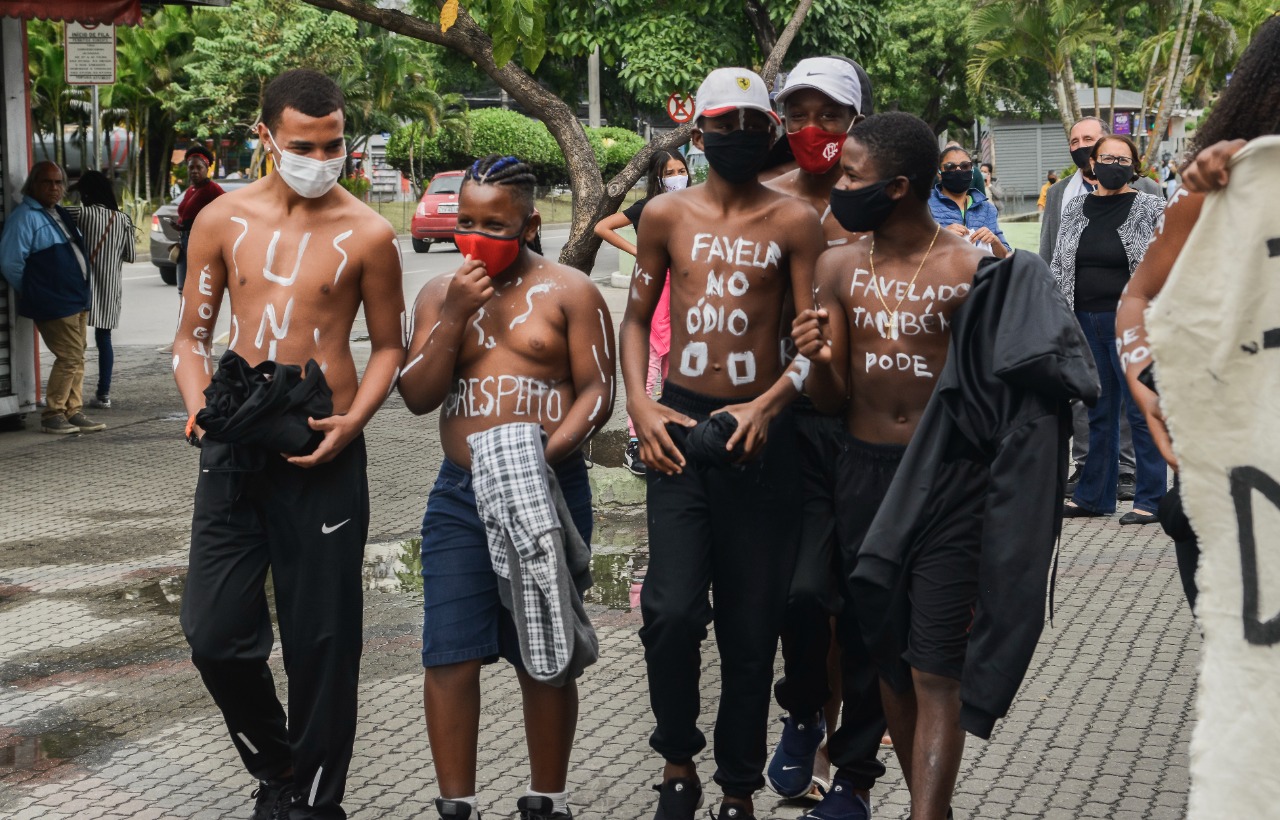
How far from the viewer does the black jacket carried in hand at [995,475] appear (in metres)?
3.66

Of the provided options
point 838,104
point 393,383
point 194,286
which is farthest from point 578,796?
point 838,104

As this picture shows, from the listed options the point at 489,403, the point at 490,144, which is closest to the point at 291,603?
the point at 489,403

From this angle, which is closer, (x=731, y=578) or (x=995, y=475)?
(x=995, y=475)

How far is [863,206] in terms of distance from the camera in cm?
412

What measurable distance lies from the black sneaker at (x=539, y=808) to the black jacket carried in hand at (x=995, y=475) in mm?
978

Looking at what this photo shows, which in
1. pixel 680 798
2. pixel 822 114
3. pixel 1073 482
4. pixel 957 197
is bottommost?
pixel 1073 482

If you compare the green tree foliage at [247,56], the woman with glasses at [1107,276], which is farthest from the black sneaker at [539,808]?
the green tree foliage at [247,56]

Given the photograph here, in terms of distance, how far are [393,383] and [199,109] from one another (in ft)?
123

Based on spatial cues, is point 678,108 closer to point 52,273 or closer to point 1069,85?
point 52,273

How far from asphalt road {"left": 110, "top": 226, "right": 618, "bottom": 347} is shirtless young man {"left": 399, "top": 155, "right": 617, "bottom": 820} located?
7.05m

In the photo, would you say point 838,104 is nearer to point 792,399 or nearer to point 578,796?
point 792,399

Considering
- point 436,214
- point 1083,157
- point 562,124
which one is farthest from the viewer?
point 436,214

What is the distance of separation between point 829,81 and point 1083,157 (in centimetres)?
473

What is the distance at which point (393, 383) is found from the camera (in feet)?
14.2
